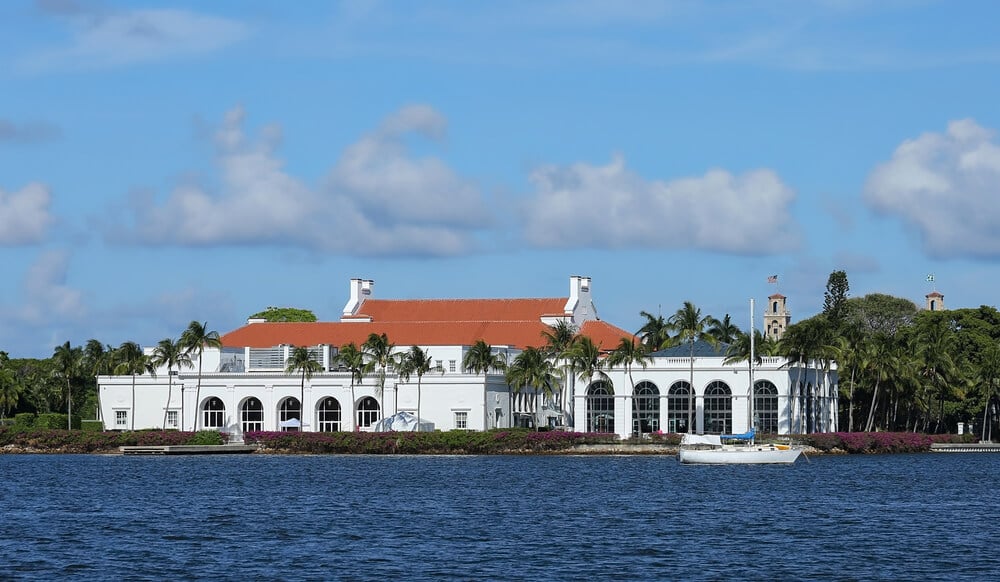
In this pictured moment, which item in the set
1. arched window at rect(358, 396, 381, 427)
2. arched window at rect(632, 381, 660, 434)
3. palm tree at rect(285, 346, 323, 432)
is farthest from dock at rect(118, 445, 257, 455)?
arched window at rect(632, 381, 660, 434)

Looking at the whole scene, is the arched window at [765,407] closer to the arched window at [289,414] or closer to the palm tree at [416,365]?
the palm tree at [416,365]

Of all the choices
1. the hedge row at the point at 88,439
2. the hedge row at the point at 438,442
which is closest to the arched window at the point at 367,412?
the hedge row at the point at 438,442

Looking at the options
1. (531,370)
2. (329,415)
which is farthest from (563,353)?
(329,415)

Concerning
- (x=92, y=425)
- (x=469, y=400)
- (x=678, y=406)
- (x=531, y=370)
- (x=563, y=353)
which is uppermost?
(x=563, y=353)

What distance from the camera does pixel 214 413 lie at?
388 ft

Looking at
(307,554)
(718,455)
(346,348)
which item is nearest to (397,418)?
(346,348)

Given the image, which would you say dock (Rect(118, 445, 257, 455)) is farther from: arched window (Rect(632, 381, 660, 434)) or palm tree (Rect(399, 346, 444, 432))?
arched window (Rect(632, 381, 660, 434))

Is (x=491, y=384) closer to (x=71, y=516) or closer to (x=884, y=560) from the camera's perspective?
(x=71, y=516)

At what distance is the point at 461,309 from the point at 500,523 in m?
76.6

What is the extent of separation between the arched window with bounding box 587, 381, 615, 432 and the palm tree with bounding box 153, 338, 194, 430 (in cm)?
3010

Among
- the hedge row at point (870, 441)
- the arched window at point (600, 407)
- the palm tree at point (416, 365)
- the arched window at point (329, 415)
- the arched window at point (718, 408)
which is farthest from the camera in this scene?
the arched window at point (329, 415)

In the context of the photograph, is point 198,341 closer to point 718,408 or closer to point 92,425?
point 92,425

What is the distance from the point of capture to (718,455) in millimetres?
93688

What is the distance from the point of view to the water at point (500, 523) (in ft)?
144
